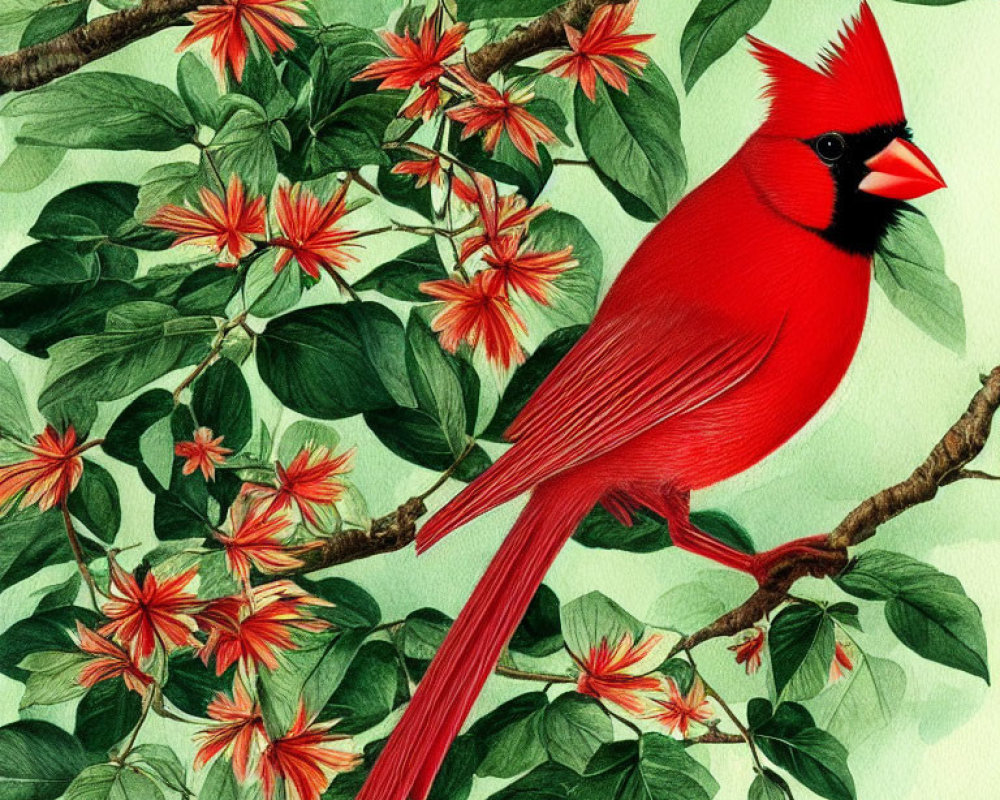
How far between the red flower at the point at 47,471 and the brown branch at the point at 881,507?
0.59 meters

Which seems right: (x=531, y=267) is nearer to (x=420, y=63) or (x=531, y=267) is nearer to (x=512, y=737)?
(x=420, y=63)

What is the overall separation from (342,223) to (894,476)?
0.57 m

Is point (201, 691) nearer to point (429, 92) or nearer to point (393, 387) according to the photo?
point (393, 387)

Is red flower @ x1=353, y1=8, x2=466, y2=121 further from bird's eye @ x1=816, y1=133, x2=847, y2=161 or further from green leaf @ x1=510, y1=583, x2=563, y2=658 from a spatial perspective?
green leaf @ x1=510, y1=583, x2=563, y2=658

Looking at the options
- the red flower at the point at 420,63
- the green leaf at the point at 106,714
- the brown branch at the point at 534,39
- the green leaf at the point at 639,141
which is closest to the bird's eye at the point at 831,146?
the green leaf at the point at 639,141

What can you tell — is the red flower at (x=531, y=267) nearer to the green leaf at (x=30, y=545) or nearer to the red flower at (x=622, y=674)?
the red flower at (x=622, y=674)

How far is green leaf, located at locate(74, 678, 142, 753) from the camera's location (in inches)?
34.1

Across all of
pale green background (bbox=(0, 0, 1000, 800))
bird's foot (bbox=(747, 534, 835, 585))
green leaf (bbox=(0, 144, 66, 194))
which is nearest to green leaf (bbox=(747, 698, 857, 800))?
pale green background (bbox=(0, 0, 1000, 800))

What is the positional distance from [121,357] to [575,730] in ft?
1.78

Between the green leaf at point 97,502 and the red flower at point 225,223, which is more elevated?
the red flower at point 225,223

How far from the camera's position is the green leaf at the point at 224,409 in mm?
866

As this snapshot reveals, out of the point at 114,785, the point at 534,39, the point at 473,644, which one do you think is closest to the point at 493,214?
the point at 534,39

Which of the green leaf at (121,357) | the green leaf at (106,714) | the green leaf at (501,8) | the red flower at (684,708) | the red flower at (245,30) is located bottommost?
the green leaf at (106,714)

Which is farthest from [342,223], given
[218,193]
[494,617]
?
[494,617]
